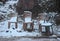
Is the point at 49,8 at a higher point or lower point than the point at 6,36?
higher

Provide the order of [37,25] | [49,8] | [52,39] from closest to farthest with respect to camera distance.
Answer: [52,39] → [37,25] → [49,8]

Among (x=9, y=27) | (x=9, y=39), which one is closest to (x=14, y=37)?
(x=9, y=39)

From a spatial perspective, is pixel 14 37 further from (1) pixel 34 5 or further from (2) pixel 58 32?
(1) pixel 34 5

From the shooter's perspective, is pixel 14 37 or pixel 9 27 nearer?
pixel 14 37

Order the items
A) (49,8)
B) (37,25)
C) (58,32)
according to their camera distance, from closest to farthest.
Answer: (58,32) < (37,25) < (49,8)

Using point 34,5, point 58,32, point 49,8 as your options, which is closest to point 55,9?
point 49,8

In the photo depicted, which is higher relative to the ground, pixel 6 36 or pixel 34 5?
pixel 34 5

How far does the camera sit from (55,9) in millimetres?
11961

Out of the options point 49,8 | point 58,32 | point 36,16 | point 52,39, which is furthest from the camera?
point 49,8

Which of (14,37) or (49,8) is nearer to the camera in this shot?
(14,37)

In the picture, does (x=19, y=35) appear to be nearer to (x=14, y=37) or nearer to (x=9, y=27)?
(x=14, y=37)

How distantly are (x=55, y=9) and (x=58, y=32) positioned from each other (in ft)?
10.1

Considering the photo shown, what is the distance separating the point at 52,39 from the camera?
8.26m

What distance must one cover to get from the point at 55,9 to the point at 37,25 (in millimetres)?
2539
